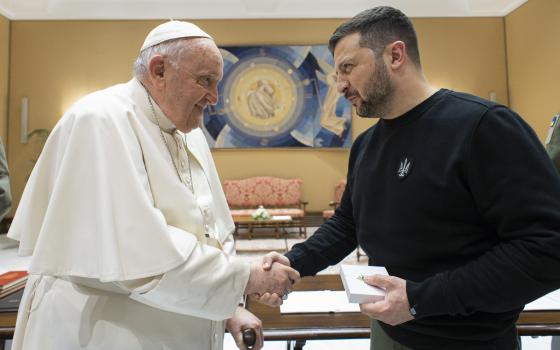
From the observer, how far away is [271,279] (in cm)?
143

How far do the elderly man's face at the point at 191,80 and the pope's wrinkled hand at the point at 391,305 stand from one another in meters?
0.87

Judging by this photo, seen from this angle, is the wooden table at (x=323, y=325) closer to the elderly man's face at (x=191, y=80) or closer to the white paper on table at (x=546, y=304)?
the white paper on table at (x=546, y=304)

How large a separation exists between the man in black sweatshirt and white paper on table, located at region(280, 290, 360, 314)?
0.80ft

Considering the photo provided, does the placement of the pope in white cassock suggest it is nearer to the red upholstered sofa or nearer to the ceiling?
the red upholstered sofa

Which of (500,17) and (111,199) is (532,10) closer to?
(500,17)

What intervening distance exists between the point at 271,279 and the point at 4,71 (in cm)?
997

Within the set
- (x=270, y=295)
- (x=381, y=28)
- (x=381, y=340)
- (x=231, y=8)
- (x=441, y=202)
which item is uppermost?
(x=231, y=8)

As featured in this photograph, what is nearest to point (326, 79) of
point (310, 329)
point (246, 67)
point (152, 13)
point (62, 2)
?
point (246, 67)

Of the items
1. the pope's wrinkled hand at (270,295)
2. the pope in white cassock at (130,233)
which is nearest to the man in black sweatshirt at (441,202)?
the pope's wrinkled hand at (270,295)

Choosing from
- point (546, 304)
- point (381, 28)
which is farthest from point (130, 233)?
point (546, 304)

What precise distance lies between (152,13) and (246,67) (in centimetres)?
247

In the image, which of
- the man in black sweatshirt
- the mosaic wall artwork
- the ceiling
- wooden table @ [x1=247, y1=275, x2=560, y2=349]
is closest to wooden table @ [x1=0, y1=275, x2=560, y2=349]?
wooden table @ [x1=247, y1=275, x2=560, y2=349]

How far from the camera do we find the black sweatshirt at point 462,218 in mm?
966

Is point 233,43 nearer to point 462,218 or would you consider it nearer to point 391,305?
point 462,218
